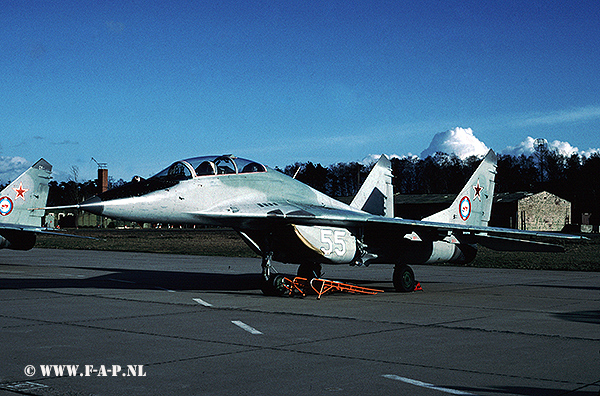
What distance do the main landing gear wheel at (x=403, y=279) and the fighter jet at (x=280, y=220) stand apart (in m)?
0.03

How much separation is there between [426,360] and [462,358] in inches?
18.7

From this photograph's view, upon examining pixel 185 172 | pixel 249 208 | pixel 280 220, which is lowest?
pixel 280 220

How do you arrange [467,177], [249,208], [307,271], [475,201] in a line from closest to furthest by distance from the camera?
[249,208] → [307,271] → [475,201] → [467,177]

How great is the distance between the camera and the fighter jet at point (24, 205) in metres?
22.6

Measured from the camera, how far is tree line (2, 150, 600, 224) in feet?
331

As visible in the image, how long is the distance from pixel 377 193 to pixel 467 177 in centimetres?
11300

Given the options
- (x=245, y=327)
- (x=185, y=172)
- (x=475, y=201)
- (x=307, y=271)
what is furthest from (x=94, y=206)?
(x=475, y=201)

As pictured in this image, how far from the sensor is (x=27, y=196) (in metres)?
24.4

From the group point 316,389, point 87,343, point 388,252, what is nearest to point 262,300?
point 388,252

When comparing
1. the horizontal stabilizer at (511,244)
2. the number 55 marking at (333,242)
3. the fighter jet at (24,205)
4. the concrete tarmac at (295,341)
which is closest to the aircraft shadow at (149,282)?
the concrete tarmac at (295,341)

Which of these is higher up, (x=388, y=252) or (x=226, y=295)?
(x=388, y=252)

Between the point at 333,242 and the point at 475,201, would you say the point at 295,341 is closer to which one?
the point at 333,242

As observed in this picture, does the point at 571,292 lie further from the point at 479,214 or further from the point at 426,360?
the point at 426,360

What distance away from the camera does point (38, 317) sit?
397 inches
